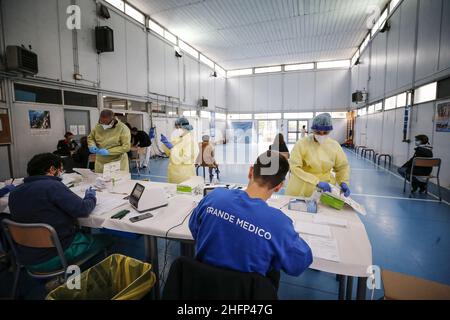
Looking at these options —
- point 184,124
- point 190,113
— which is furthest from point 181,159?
point 190,113

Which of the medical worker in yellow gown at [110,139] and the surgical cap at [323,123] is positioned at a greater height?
the surgical cap at [323,123]

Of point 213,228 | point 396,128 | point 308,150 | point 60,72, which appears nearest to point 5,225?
point 213,228

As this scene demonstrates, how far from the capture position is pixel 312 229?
1594mm

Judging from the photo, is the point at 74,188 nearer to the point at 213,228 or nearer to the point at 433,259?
the point at 213,228

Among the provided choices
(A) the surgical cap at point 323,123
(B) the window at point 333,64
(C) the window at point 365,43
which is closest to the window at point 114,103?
(A) the surgical cap at point 323,123

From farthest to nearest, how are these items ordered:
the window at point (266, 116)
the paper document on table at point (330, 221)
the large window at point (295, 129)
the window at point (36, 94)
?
the window at point (266, 116) → the large window at point (295, 129) → the window at point (36, 94) → the paper document on table at point (330, 221)

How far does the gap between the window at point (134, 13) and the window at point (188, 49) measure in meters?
2.61

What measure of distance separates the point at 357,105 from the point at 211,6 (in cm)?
930

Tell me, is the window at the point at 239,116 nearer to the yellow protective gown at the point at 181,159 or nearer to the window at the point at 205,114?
the window at the point at 205,114

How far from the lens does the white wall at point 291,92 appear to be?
47.2ft

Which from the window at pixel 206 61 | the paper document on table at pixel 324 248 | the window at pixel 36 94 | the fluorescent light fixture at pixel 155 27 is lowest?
the paper document on table at pixel 324 248

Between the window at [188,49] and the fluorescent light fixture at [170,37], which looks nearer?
the fluorescent light fixture at [170,37]

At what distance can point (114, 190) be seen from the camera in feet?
8.64

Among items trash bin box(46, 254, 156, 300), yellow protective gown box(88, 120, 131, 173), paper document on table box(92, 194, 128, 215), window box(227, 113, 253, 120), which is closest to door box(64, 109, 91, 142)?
yellow protective gown box(88, 120, 131, 173)
